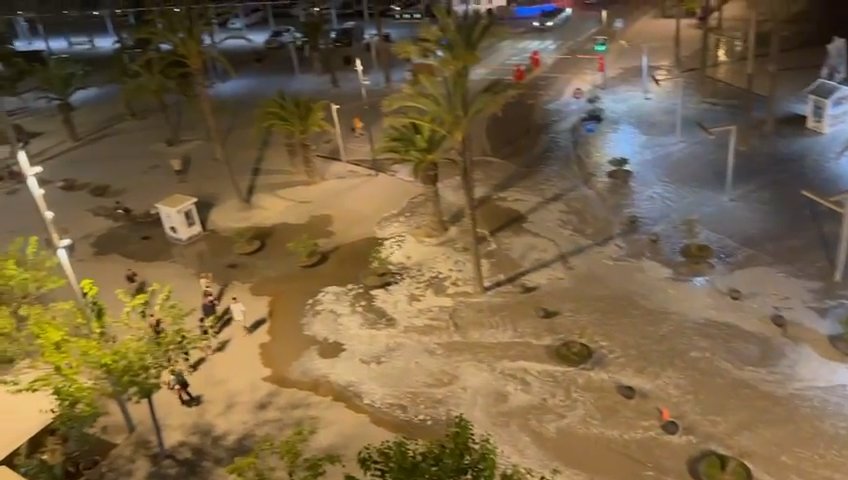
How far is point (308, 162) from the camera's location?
122ft

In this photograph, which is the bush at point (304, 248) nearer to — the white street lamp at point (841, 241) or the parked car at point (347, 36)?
the white street lamp at point (841, 241)

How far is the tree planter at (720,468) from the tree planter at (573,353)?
4.85 metres

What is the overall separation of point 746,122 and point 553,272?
1669 cm

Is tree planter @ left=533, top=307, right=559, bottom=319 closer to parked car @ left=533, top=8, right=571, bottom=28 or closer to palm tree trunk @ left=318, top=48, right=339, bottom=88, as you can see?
palm tree trunk @ left=318, top=48, right=339, bottom=88

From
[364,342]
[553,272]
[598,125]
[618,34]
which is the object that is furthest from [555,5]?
[364,342]

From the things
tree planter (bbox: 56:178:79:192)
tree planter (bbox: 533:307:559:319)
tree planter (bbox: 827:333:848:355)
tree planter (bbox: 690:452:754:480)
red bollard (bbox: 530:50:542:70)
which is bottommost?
tree planter (bbox: 690:452:754:480)

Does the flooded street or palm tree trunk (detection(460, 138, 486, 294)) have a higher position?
palm tree trunk (detection(460, 138, 486, 294))

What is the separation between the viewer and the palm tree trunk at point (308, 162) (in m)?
37.2

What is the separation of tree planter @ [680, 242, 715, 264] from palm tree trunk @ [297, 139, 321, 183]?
17.3m

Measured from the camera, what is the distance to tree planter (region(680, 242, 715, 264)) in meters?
28.5

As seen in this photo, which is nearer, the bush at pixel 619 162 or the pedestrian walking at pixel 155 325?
the pedestrian walking at pixel 155 325

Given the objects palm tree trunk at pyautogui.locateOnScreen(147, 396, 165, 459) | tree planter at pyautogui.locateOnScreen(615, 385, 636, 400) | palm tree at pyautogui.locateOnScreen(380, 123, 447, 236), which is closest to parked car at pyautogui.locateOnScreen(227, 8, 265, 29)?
palm tree at pyautogui.locateOnScreen(380, 123, 447, 236)

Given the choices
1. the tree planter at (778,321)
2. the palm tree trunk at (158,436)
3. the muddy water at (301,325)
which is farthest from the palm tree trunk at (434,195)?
the palm tree trunk at (158,436)

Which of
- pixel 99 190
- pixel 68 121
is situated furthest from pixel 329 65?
pixel 99 190
